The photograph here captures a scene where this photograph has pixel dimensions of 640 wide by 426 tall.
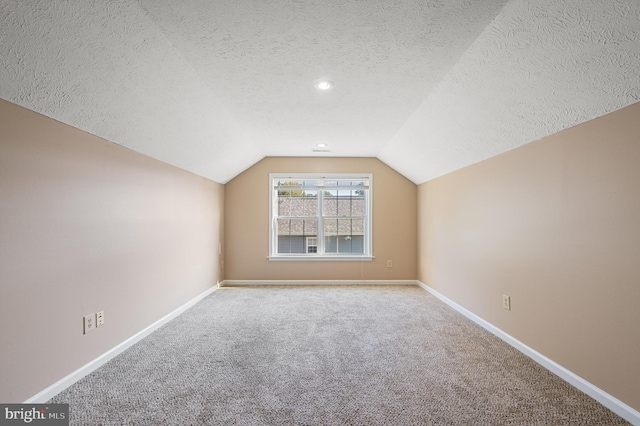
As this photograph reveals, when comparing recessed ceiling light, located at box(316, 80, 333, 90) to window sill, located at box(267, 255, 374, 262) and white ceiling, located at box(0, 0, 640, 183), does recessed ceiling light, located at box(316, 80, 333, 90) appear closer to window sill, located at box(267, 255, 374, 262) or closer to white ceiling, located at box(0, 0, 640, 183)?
white ceiling, located at box(0, 0, 640, 183)

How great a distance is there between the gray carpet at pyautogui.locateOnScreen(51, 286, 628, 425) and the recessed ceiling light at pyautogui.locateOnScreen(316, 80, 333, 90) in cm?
224

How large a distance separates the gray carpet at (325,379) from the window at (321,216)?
6.41 feet

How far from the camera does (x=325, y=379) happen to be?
196 cm

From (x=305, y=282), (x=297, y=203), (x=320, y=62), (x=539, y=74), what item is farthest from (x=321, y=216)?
(x=539, y=74)

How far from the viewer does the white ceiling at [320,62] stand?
137cm

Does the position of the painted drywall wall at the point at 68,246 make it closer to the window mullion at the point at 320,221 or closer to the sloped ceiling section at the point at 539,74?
the window mullion at the point at 320,221

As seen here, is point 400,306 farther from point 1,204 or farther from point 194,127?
point 1,204

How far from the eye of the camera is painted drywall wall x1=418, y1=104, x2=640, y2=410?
1.59 m

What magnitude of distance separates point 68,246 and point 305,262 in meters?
3.42

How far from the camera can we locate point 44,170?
1.74 meters

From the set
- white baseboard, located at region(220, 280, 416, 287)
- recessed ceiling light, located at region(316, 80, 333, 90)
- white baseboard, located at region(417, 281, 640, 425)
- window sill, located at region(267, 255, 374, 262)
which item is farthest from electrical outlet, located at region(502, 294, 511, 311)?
recessed ceiling light, located at region(316, 80, 333, 90)

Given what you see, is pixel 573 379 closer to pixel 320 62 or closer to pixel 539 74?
pixel 539 74

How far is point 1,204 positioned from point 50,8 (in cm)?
103

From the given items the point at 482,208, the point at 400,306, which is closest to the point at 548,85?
the point at 482,208
